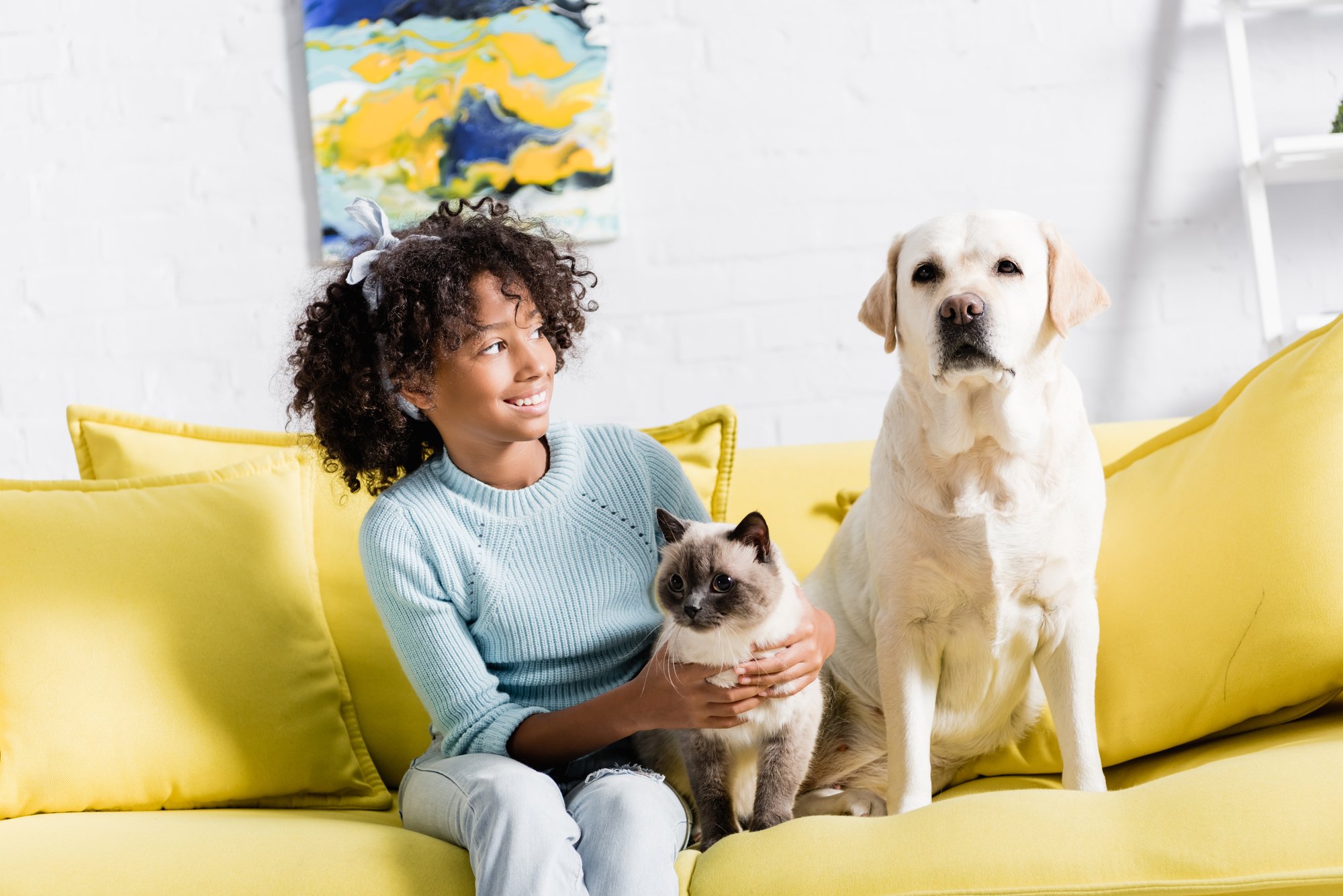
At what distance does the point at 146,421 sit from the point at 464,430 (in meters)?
0.77

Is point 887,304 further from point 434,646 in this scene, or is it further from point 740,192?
point 740,192

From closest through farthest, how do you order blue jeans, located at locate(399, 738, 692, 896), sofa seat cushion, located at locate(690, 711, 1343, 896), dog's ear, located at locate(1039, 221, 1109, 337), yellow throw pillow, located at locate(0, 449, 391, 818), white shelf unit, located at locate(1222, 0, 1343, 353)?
1. sofa seat cushion, located at locate(690, 711, 1343, 896)
2. blue jeans, located at locate(399, 738, 692, 896)
3. dog's ear, located at locate(1039, 221, 1109, 337)
4. yellow throw pillow, located at locate(0, 449, 391, 818)
5. white shelf unit, located at locate(1222, 0, 1343, 353)

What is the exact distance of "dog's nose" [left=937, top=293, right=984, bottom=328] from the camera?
1.44 meters

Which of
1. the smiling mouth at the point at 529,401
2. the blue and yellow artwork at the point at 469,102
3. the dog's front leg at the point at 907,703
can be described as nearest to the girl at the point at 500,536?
the smiling mouth at the point at 529,401

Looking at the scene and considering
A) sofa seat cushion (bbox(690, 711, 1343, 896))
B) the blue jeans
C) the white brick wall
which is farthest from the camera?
the white brick wall

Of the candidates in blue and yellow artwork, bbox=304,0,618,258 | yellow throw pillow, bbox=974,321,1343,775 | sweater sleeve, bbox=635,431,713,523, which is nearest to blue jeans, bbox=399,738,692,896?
sweater sleeve, bbox=635,431,713,523

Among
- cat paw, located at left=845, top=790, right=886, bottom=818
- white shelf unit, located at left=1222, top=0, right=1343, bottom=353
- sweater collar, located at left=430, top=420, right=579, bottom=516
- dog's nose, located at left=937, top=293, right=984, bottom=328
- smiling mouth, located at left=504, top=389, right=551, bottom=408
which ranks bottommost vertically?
cat paw, located at left=845, top=790, right=886, bottom=818

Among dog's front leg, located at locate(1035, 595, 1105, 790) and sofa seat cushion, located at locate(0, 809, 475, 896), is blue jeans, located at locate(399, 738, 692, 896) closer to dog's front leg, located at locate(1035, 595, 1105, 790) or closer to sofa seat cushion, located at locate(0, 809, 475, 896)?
sofa seat cushion, located at locate(0, 809, 475, 896)

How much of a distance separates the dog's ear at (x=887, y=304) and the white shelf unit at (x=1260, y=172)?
4.05ft

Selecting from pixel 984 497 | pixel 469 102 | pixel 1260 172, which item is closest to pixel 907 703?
pixel 984 497

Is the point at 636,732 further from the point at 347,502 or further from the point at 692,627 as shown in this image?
the point at 347,502

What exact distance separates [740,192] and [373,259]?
45.7 inches

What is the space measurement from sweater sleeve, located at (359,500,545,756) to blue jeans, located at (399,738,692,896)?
1.9 inches

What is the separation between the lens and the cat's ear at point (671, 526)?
1.56 metres
